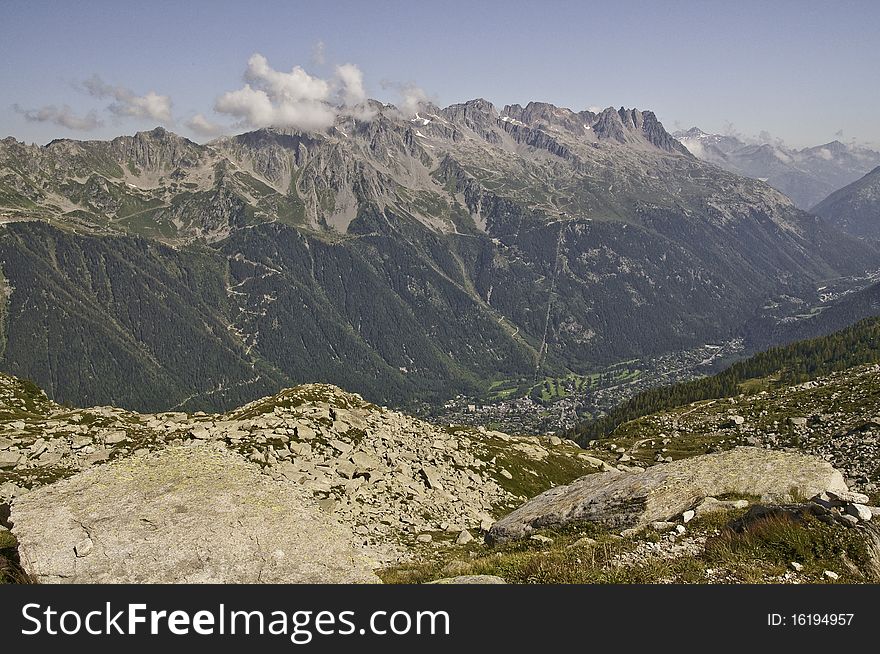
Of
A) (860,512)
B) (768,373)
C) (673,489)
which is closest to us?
(860,512)

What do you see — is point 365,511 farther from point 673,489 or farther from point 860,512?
point 860,512

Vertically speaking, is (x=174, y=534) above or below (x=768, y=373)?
above

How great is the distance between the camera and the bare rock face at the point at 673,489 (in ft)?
87.8

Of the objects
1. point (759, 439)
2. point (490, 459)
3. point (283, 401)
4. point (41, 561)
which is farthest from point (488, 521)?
point (759, 439)

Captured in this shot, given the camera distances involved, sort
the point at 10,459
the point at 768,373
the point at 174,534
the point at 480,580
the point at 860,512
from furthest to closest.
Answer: the point at 768,373 < the point at 10,459 < the point at 174,534 < the point at 860,512 < the point at 480,580

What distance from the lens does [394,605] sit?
505 inches

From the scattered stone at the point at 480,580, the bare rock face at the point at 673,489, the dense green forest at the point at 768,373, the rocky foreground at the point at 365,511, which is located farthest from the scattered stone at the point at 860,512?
the dense green forest at the point at 768,373

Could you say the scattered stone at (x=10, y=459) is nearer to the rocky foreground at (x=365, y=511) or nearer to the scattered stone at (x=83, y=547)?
the rocky foreground at (x=365, y=511)

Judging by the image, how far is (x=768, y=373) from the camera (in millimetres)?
184250

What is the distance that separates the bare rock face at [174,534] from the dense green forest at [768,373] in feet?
463

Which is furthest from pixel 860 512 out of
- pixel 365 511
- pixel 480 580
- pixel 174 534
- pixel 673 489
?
pixel 365 511

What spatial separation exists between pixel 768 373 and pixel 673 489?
7227 inches

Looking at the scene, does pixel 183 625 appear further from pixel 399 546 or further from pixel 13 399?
pixel 13 399

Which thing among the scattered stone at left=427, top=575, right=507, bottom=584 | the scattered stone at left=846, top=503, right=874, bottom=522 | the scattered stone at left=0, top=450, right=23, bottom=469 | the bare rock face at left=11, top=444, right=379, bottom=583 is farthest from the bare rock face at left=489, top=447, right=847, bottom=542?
the scattered stone at left=0, top=450, right=23, bottom=469
